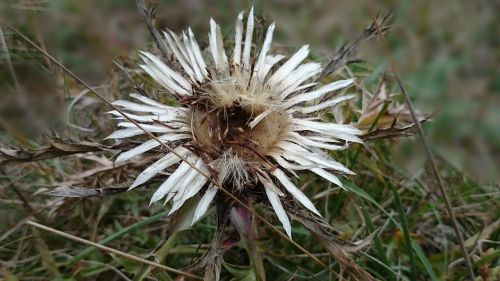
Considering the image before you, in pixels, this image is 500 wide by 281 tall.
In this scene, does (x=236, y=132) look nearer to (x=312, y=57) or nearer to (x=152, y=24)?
(x=152, y=24)

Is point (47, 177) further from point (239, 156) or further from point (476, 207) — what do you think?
point (476, 207)

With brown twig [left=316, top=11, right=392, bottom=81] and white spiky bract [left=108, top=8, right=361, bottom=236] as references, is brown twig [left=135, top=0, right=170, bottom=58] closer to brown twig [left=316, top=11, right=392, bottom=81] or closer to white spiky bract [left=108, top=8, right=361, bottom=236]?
white spiky bract [left=108, top=8, right=361, bottom=236]

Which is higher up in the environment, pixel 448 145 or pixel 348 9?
pixel 348 9

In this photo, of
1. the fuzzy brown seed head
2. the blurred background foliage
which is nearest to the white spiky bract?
the fuzzy brown seed head

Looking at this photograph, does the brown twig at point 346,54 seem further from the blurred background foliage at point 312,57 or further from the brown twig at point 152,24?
the brown twig at point 152,24

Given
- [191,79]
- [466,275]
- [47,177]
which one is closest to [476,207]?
[466,275]
